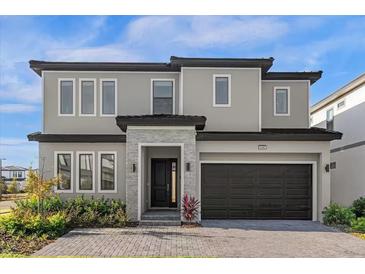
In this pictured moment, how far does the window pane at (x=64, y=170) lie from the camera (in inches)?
632

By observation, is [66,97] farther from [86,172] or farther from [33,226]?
[33,226]

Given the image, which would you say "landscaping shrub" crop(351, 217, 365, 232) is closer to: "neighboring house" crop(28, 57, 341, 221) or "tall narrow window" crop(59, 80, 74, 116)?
"neighboring house" crop(28, 57, 341, 221)

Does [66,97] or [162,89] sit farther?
[162,89]

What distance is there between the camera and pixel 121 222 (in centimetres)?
1331

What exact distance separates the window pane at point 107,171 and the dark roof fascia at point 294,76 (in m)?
7.52

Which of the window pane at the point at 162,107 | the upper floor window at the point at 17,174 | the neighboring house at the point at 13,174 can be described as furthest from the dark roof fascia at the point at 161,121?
the upper floor window at the point at 17,174

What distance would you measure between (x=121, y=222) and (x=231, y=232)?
377 cm

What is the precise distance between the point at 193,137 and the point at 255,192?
3463 millimetres

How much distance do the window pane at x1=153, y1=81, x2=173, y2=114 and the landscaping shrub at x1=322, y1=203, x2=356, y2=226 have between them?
742 cm

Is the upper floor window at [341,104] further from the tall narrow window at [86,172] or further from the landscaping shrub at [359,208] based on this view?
the tall narrow window at [86,172]

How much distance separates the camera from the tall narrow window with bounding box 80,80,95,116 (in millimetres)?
16531

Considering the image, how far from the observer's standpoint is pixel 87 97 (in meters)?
16.6

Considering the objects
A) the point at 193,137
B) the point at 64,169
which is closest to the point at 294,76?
the point at 193,137
